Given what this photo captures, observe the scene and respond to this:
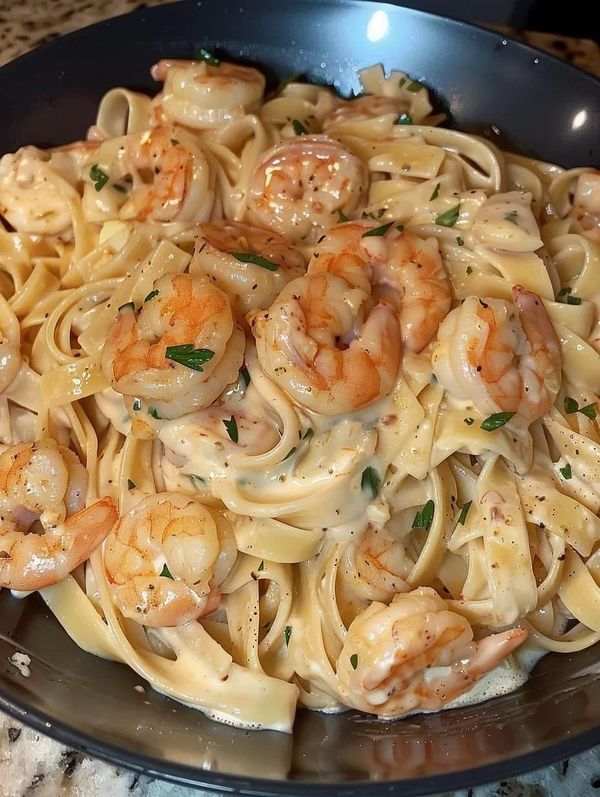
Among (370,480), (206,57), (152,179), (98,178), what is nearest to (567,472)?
(370,480)

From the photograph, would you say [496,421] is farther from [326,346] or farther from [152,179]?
[152,179]

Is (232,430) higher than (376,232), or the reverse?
(376,232)

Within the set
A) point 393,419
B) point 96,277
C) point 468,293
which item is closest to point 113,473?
point 96,277

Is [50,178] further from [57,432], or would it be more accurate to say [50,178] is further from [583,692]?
[583,692]

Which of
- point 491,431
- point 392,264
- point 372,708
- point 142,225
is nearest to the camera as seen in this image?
point 372,708

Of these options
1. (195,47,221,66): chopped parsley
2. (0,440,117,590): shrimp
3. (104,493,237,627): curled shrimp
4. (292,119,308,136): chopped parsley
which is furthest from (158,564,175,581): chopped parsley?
(195,47,221,66): chopped parsley

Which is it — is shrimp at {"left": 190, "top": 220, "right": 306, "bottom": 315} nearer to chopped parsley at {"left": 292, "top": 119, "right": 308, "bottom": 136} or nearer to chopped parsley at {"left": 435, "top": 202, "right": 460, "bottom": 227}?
chopped parsley at {"left": 435, "top": 202, "right": 460, "bottom": 227}

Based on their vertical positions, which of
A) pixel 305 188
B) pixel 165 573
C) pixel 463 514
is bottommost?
pixel 463 514
